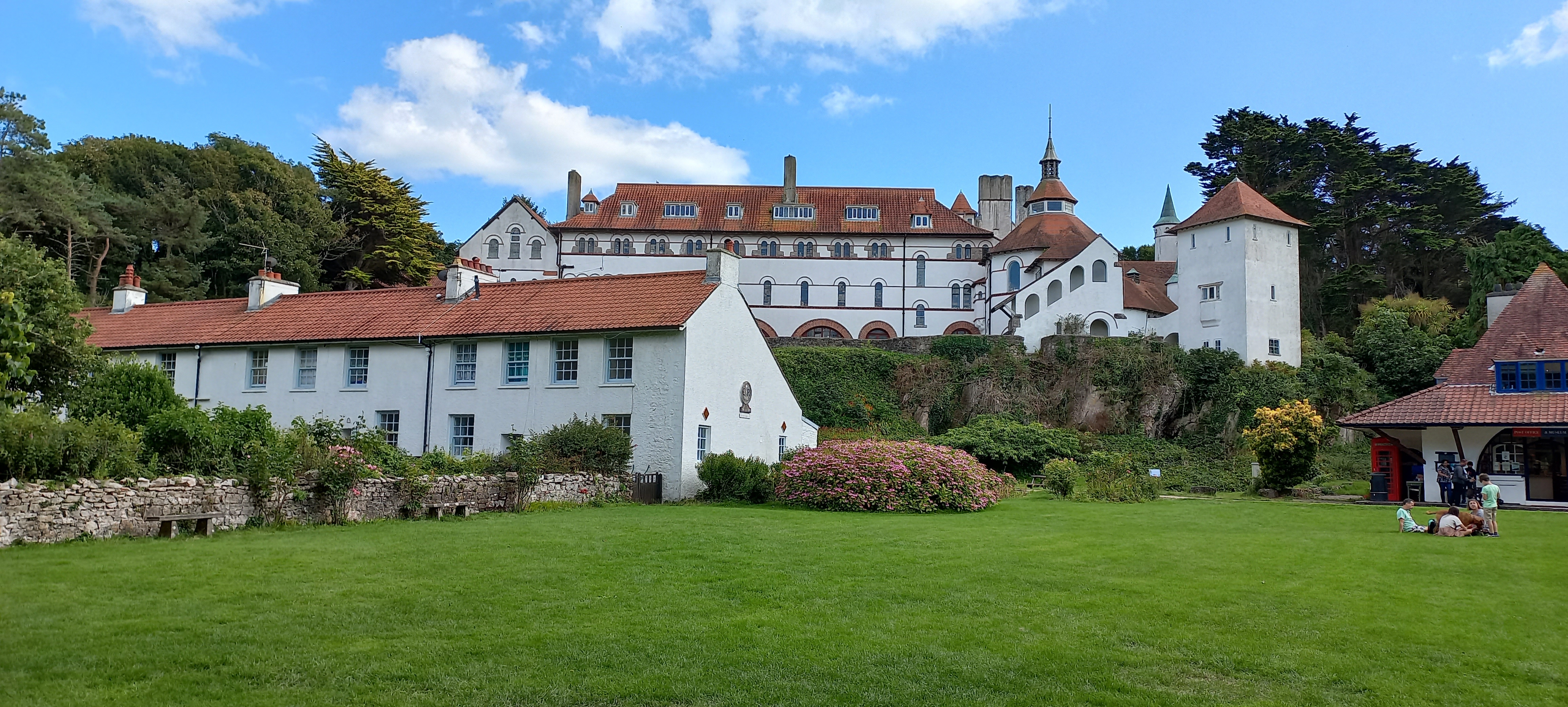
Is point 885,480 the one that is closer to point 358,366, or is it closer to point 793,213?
point 358,366

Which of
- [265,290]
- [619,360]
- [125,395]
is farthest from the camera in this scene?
[265,290]

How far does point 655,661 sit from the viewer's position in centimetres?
762

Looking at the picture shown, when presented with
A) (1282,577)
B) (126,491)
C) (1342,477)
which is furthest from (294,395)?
(1342,477)

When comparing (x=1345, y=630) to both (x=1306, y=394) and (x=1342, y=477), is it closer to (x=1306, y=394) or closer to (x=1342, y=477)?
(x=1342, y=477)

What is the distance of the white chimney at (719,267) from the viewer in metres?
26.7

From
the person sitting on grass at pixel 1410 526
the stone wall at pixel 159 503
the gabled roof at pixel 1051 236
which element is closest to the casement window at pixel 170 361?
the stone wall at pixel 159 503

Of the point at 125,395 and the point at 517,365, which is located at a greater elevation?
the point at 517,365

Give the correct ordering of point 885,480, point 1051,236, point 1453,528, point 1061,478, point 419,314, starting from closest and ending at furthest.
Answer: point 1453,528, point 885,480, point 1061,478, point 419,314, point 1051,236

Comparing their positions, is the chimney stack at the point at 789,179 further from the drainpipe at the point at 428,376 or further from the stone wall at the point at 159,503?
the stone wall at the point at 159,503

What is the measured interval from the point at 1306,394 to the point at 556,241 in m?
42.2

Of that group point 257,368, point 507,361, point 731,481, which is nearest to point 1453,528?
point 731,481

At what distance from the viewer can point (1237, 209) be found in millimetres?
44812

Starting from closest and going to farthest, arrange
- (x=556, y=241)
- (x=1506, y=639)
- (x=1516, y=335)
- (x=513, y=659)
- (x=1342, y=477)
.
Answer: (x=513, y=659) < (x=1506, y=639) < (x=1516, y=335) < (x=1342, y=477) < (x=556, y=241)

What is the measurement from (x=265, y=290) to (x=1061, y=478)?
1032 inches
